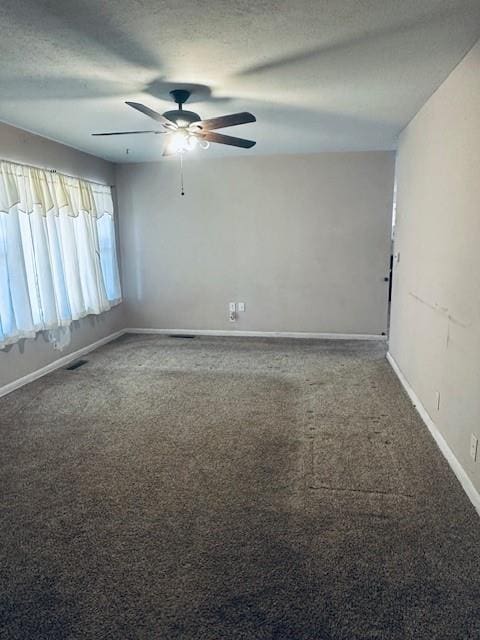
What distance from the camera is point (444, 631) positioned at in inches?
56.2

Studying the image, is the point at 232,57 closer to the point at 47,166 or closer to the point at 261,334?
the point at 47,166

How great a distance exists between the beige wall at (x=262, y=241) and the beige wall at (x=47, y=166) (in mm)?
640

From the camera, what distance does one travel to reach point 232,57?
2.37 meters

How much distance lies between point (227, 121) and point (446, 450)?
2553 millimetres

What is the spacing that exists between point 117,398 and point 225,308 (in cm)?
247

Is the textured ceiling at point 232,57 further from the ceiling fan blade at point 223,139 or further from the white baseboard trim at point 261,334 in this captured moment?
the white baseboard trim at point 261,334

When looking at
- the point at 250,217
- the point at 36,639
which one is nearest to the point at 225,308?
the point at 250,217

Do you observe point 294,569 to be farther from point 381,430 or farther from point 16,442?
point 16,442

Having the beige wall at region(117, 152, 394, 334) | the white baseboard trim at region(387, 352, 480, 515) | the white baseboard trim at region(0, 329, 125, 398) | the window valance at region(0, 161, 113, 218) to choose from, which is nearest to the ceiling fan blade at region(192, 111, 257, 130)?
the window valance at region(0, 161, 113, 218)

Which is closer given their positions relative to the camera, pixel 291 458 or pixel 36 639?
pixel 36 639

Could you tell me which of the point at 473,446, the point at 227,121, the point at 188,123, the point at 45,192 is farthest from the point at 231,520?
the point at 45,192

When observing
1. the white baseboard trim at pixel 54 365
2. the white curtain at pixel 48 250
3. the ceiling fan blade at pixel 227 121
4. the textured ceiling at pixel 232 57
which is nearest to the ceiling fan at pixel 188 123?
the ceiling fan blade at pixel 227 121

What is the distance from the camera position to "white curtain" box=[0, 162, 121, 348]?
11.9 feet

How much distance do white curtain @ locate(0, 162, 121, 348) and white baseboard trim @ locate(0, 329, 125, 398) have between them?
41cm
